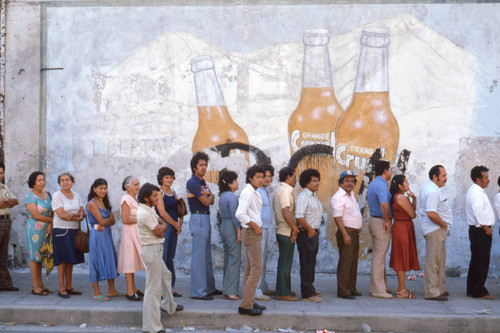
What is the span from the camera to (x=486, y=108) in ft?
32.1

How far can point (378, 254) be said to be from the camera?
27.6 feet

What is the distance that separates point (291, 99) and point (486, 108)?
118 inches

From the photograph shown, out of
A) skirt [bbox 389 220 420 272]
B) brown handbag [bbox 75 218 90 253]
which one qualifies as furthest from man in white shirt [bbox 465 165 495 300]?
brown handbag [bbox 75 218 90 253]

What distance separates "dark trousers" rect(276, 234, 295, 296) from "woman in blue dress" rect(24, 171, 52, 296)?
9.92 ft

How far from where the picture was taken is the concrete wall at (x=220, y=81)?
981 centimetres

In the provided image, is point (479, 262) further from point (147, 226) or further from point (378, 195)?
point (147, 226)

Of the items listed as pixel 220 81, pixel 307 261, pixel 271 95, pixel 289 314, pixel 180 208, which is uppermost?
pixel 220 81

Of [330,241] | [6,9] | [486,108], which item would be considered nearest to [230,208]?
[330,241]

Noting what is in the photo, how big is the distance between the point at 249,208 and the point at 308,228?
987 millimetres

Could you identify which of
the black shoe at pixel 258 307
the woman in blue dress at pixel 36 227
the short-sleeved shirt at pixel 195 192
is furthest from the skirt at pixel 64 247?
the black shoe at pixel 258 307

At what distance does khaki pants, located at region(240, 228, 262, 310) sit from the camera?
23.8ft

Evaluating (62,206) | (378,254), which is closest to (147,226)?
(62,206)

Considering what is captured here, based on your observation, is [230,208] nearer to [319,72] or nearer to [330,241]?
[330,241]

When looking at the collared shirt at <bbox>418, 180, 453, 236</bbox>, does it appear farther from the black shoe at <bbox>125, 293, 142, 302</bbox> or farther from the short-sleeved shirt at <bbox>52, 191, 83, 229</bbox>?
the short-sleeved shirt at <bbox>52, 191, 83, 229</bbox>
